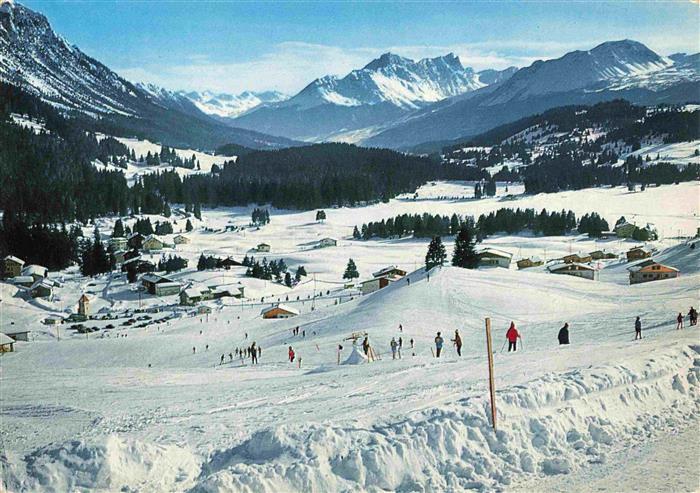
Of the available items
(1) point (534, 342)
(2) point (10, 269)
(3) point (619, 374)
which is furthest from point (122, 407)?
(2) point (10, 269)

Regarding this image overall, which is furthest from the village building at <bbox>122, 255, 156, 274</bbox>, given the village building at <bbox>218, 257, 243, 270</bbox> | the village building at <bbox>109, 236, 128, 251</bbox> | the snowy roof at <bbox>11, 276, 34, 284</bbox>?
the village building at <bbox>109, 236, 128, 251</bbox>

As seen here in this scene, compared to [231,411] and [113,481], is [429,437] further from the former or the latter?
[231,411]

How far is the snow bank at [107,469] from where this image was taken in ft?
37.3

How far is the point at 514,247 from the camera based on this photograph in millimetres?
109000

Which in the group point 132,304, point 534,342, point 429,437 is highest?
point 429,437

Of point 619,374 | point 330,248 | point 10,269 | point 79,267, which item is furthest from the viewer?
point 330,248

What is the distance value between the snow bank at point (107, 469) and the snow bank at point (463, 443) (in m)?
0.58

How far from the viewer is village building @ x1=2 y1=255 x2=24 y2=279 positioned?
8914 centimetres

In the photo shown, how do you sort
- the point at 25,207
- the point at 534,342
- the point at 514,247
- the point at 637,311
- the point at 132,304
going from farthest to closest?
the point at 25,207, the point at 514,247, the point at 132,304, the point at 637,311, the point at 534,342

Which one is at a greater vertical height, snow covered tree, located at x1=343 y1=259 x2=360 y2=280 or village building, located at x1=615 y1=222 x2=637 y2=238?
village building, located at x1=615 y1=222 x2=637 y2=238

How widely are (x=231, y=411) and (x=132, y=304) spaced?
6301 centimetres

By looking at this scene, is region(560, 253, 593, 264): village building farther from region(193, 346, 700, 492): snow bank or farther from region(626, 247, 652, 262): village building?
region(193, 346, 700, 492): snow bank

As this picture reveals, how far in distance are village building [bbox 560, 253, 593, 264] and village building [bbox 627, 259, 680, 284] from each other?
17.3 metres

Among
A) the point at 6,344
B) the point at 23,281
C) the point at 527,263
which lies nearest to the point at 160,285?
the point at 23,281
